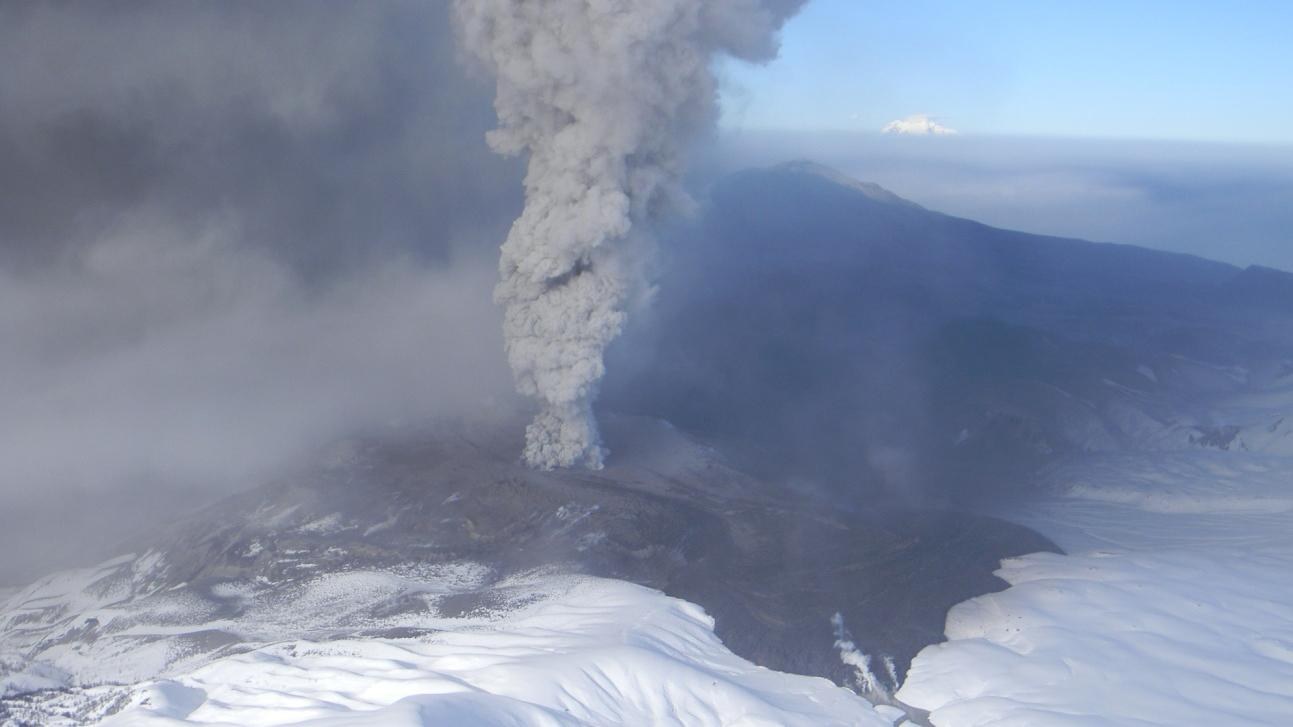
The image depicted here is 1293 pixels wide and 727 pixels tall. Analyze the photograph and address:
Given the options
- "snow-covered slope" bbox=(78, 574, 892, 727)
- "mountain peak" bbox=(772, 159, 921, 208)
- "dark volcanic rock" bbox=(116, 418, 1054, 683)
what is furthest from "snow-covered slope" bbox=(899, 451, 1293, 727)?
"mountain peak" bbox=(772, 159, 921, 208)

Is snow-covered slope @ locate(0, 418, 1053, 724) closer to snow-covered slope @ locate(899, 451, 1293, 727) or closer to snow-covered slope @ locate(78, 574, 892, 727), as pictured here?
snow-covered slope @ locate(78, 574, 892, 727)

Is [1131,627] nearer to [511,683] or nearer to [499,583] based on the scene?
[511,683]

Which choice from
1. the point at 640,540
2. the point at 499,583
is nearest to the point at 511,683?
the point at 499,583

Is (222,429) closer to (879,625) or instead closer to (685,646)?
(685,646)

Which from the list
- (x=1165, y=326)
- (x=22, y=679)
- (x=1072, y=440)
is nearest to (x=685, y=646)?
(x=22, y=679)

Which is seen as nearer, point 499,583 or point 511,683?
point 511,683

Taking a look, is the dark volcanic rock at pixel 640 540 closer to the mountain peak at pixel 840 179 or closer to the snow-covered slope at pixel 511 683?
the snow-covered slope at pixel 511 683

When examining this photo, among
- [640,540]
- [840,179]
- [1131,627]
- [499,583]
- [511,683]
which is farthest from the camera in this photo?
[840,179]

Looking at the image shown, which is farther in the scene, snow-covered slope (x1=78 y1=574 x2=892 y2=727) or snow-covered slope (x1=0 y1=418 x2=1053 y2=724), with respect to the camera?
snow-covered slope (x1=0 y1=418 x2=1053 y2=724)

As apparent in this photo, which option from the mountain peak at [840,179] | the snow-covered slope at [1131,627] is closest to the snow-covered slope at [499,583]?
the snow-covered slope at [1131,627]
